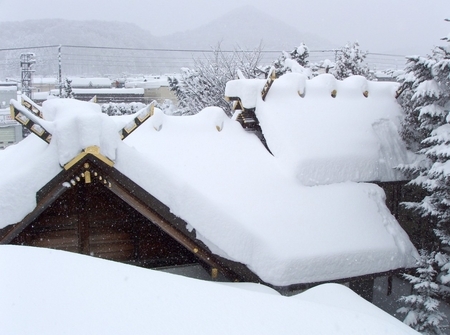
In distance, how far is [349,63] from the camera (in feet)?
73.2

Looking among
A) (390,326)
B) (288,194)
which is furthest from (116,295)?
(288,194)

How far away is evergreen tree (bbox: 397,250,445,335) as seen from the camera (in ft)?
23.7

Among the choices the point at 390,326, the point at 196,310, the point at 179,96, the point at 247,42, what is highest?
the point at 247,42

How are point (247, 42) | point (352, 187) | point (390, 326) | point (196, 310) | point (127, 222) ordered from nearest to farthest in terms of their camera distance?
point (196, 310), point (390, 326), point (127, 222), point (352, 187), point (247, 42)

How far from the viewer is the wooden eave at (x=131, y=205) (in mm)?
5148

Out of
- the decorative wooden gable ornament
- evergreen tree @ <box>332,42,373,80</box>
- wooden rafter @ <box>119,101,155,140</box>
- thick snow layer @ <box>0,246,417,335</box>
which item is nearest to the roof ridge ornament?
the decorative wooden gable ornament

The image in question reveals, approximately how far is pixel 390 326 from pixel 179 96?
A: 25.8 m

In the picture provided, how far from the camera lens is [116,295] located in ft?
8.67

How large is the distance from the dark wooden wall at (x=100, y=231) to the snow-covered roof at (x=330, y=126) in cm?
308

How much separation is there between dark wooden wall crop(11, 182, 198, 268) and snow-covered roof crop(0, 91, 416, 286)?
888mm

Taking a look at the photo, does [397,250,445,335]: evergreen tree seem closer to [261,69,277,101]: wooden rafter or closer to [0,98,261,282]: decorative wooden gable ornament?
[0,98,261,282]: decorative wooden gable ornament

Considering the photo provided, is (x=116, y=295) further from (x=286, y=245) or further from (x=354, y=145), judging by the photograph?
(x=354, y=145)

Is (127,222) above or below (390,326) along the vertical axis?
below

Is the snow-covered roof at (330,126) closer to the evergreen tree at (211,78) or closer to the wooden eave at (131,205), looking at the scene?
the wooden eave at (131,205)
